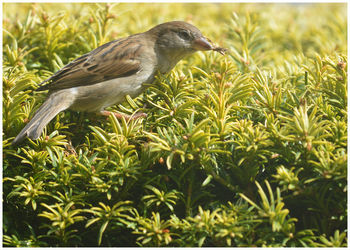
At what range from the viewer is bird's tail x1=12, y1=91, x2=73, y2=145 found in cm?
212

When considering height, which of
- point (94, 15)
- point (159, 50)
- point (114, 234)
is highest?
point (94, 15)

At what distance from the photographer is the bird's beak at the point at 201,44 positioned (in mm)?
2971

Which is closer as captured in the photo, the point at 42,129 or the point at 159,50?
the point at 42,129

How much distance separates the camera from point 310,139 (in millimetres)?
1755

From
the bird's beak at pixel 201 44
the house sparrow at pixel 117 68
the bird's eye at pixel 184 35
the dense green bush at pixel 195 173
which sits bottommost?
the dense green bush at pixel 195 173

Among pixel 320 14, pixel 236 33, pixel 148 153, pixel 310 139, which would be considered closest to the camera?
pixel 310 139

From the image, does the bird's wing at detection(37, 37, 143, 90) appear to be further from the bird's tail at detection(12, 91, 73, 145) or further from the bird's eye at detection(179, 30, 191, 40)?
the bird's eye at detection(179, 30, 191, 40)

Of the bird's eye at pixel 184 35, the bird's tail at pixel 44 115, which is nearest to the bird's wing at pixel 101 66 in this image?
the bird's tail at pixel 44 115

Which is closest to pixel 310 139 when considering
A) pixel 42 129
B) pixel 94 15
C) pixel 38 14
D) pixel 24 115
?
pixel 42 129

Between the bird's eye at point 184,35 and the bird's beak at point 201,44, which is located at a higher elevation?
the bird's eye at point 184,35

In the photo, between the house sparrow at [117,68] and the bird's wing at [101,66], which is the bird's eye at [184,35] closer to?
the house sparrow at [117,68]

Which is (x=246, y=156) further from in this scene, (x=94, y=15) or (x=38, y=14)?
(x=38, y=14)

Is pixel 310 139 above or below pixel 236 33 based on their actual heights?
below

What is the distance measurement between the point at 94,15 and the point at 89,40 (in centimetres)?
20
